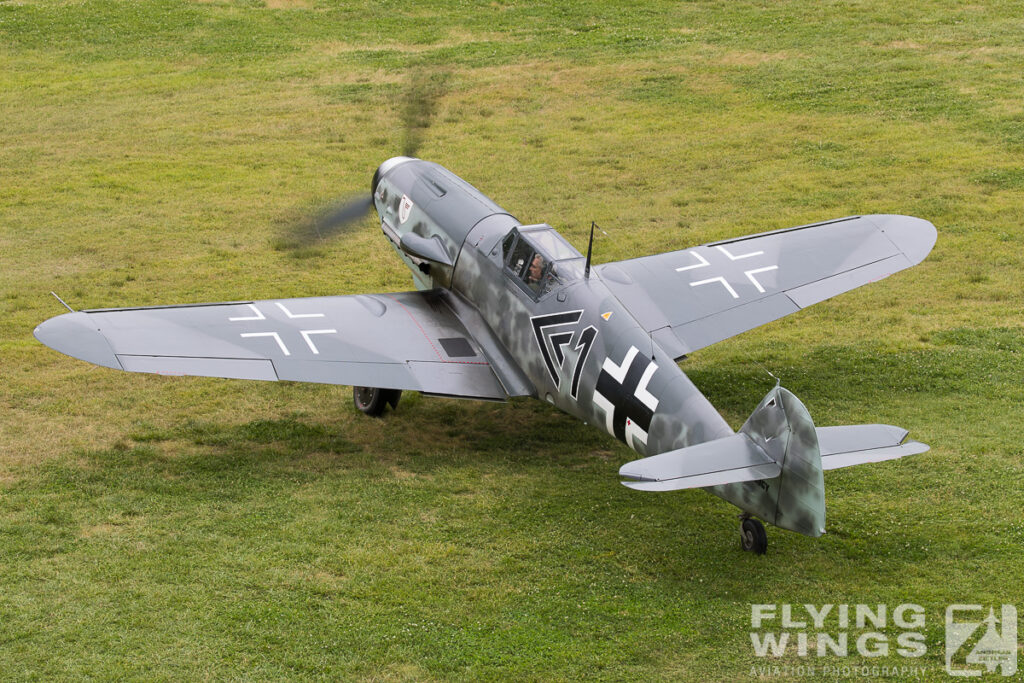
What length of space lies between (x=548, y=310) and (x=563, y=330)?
1.33 feet

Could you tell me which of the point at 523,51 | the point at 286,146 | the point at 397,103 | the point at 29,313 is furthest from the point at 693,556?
the point at 523,51

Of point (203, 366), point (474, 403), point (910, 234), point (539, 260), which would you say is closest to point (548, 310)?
point (539, 260)

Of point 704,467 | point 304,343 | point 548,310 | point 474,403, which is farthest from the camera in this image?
point 474,403

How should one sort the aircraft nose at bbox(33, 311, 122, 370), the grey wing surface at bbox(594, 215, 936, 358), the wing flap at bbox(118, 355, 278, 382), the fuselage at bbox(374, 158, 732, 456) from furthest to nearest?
the grey wing surface at bbox(594, 215, 936, 358) → the wing flap at bbox(118, 355, 278, 382) → the aircraft nose at bbox(33, 311, 122, 370) → the fuselage at bbox(374, 158, 732, 456)

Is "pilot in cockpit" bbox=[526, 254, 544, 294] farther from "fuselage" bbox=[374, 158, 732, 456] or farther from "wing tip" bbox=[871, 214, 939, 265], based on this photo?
"wing tip" bbox=[871, 214, 939, 265]

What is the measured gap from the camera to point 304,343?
12.3 metres

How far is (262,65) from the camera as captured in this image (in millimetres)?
28562

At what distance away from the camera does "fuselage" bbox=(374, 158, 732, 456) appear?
10.4 m

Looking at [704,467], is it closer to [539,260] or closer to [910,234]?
[539,260]

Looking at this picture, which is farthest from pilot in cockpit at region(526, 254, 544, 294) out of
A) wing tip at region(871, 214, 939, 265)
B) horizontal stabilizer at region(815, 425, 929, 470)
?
wing tip at region(871, 214, 939, 265)

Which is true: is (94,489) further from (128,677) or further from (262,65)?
(262,65)

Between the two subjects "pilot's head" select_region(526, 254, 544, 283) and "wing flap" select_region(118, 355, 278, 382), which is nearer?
"wing flap" select_region(118, 355, 278, 382)

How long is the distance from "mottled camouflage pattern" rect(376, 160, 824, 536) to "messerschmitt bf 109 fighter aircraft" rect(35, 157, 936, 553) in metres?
0.02

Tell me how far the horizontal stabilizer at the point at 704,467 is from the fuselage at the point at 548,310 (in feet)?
2.42
